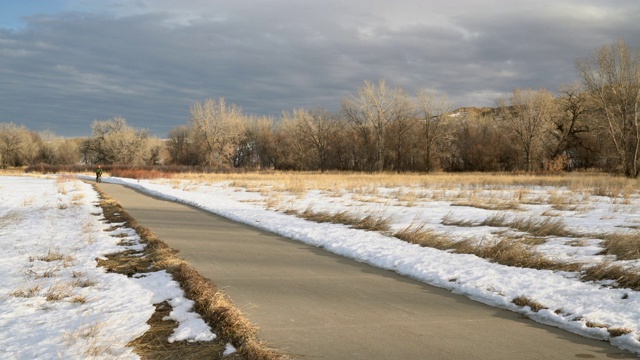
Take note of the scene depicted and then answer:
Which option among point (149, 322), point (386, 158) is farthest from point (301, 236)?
point (386, 158)

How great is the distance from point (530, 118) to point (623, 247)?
61397mm

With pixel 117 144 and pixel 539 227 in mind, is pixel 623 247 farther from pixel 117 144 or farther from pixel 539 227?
pixel 117 144

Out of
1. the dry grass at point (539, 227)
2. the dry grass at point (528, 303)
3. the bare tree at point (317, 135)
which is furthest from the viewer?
the bare tree at point (317, 135)

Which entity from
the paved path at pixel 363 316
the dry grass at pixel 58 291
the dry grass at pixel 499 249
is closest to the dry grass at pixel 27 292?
the dry grass at pixel 58 291

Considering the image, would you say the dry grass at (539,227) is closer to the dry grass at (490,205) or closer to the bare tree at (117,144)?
the dry grass at (490,205)

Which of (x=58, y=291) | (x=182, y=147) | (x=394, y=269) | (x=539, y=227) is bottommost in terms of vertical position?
(x=394, y=269)

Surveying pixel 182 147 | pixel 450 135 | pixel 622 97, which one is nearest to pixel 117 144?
pixel 182 147

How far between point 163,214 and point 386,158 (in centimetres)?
6504

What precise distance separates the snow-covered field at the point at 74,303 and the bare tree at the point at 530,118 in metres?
63.9

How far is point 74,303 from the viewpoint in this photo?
6262mm

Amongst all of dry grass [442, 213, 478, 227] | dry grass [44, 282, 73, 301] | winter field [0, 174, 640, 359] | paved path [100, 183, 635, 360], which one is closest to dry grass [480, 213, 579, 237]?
winter field [0, 174, 640, 359]

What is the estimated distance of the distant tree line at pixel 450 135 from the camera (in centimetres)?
4319

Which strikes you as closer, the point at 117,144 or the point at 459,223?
the point at 459,223

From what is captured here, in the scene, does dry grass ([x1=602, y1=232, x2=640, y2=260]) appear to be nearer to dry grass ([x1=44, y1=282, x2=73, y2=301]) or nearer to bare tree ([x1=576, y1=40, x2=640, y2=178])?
dry grass ([x1=44, y1=282, x2=73, y2=301])
